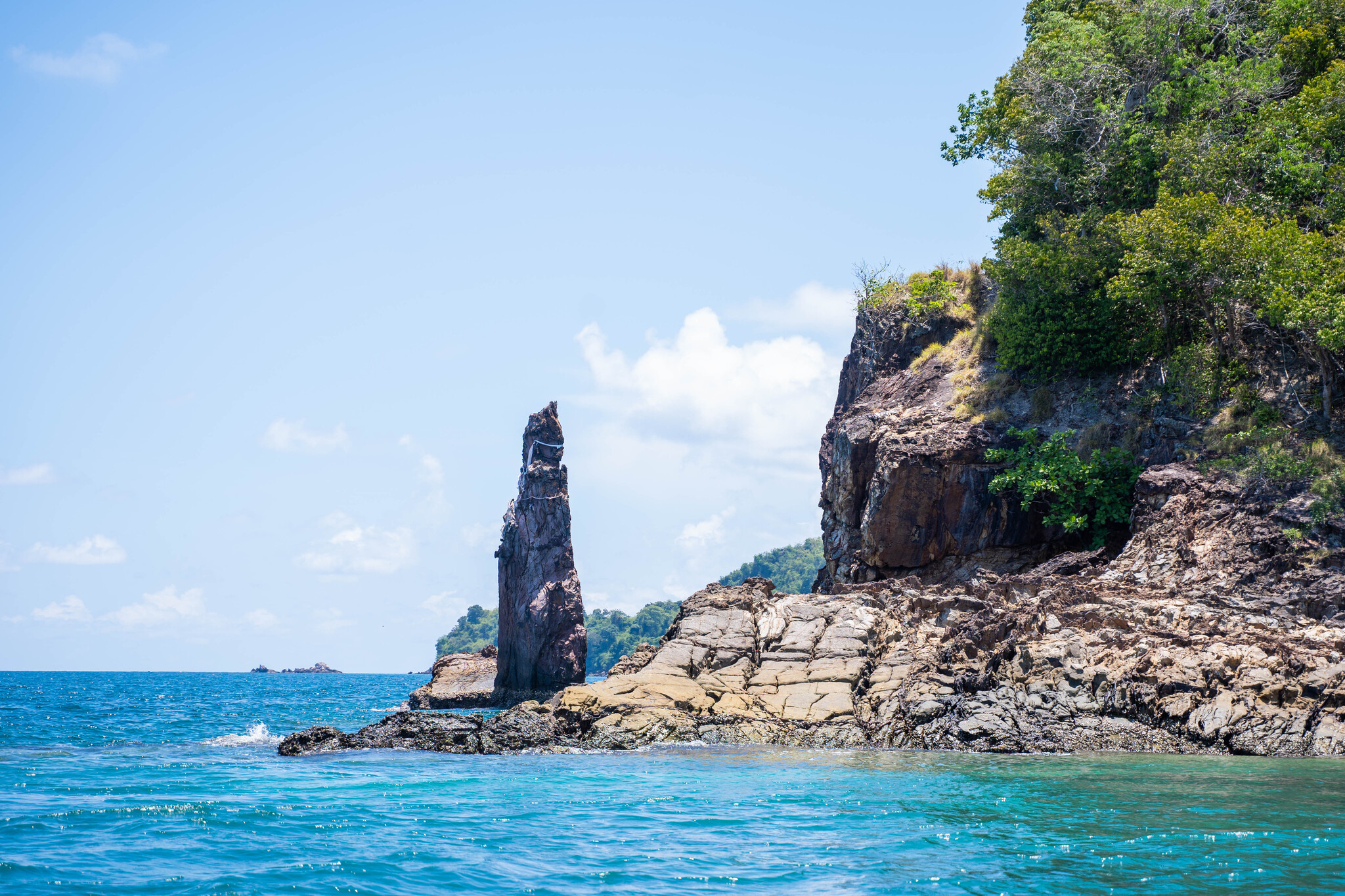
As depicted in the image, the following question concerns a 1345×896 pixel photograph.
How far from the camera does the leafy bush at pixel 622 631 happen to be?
146 meters

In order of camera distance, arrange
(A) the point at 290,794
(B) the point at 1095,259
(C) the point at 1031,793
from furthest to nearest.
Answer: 1. (B) the point at 1095,259
2. (A) the point at 290,794
3. (C) the point at 1031,793

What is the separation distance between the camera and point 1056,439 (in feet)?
95.6

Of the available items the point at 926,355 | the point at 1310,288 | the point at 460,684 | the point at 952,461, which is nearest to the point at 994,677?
the point at 952,461

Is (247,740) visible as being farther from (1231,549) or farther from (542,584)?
(1231,549)

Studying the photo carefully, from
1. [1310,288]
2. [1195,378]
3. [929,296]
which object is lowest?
[1195,378]

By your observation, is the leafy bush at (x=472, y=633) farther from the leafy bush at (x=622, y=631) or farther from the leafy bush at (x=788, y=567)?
the leafy bush at (x=788, y=567)

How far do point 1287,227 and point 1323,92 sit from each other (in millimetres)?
4808

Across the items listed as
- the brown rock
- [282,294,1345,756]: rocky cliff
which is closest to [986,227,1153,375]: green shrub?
[282,294,1345,756]: rocky cliff

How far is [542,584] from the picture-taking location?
146 ft

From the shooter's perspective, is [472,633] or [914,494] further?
[472,633]

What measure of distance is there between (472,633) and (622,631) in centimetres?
2400

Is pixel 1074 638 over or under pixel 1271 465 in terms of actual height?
under

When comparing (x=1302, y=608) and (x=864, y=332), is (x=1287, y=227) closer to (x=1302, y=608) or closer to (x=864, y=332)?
(x=1302, y=608)

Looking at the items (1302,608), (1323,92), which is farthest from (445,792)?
(1323,92)
